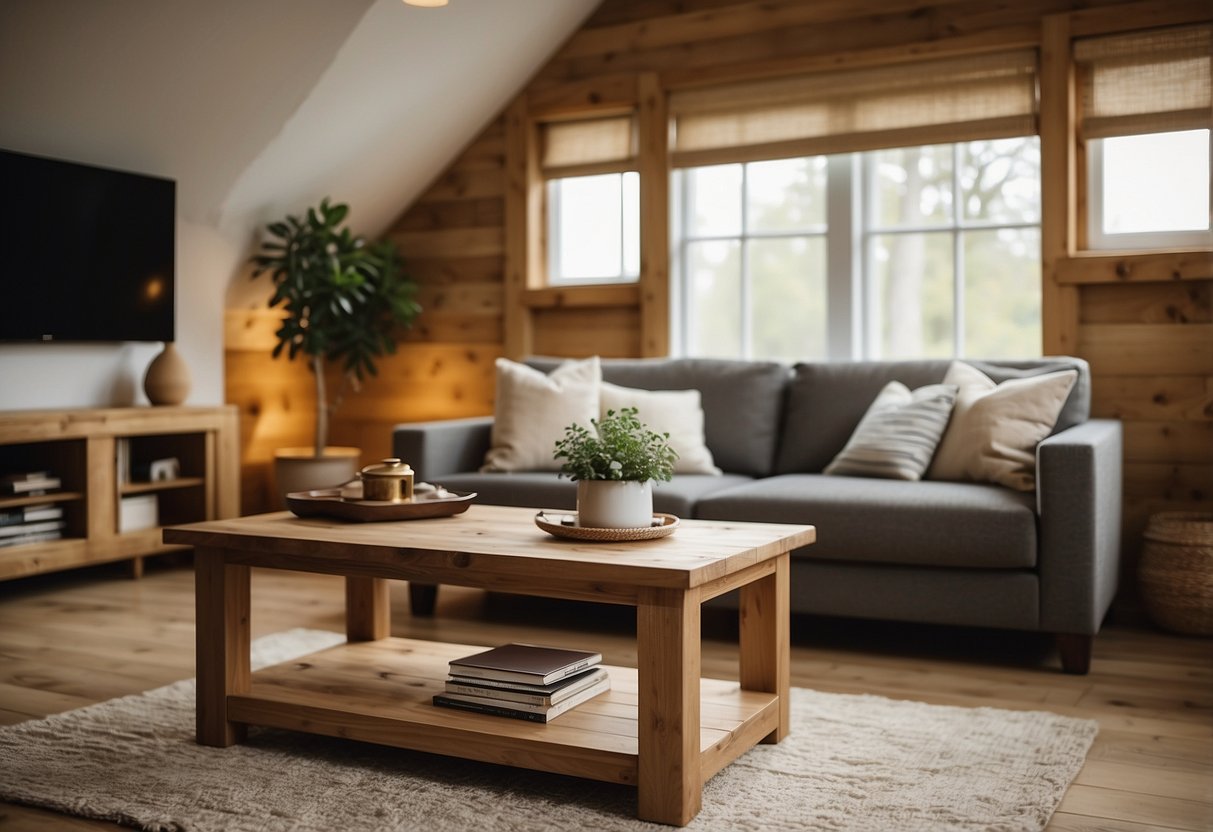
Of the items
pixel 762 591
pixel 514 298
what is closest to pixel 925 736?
pixel 762 591

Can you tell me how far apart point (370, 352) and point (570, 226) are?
1.11 metres

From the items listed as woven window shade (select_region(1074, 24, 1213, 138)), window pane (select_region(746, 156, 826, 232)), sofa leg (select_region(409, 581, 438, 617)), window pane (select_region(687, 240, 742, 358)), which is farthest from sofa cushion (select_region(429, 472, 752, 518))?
woven window shade (select_region(1074, 24, 1213, 138))

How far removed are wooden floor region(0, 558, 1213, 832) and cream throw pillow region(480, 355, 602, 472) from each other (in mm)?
512

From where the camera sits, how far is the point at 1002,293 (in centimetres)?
438

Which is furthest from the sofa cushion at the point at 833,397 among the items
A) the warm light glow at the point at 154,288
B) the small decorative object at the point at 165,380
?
the warm light glow at the point at 154,288

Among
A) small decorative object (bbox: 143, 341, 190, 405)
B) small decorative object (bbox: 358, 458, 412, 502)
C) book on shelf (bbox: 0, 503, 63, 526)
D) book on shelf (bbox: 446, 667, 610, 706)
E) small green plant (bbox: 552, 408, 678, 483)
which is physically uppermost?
small decorative object (bbox: 143, 341, 190, 405)

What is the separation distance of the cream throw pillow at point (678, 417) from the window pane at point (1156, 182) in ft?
5.40

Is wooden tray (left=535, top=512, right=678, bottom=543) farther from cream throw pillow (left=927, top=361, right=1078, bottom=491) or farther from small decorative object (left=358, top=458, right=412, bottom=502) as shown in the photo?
cream throw pillow (left=927, top=361, right=1078, bottom=491)

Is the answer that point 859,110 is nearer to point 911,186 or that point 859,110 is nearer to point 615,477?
point 911,186

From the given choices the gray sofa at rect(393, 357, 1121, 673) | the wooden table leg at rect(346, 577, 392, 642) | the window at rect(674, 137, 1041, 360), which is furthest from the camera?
the window at rect(674, 137, 1041, 360)

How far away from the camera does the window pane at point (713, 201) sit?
193 inches

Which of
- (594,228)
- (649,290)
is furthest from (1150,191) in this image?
(594,228)

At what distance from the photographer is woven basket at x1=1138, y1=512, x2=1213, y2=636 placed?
136 inches

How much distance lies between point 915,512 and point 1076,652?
0.56 m
